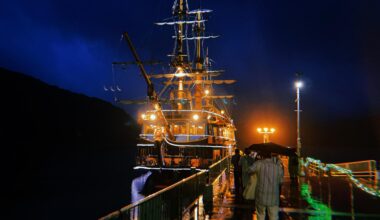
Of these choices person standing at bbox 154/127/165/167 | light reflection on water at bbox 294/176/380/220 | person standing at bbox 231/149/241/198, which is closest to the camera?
light reflection on water at bbox 294/176/380/220

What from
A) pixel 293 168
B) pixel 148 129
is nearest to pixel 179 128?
pixel 148 129

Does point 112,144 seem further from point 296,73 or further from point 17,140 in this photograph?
point 296,73

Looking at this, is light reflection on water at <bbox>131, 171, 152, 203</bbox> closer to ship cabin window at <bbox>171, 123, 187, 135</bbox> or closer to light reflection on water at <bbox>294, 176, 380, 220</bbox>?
ship cabin window at <bbox>171, 123, 187, 135</bbox>

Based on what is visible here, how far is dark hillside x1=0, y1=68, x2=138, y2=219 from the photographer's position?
3228 cm

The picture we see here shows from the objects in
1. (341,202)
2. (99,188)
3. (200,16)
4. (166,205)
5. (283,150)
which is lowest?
(99,188)

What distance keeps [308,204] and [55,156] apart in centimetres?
10255

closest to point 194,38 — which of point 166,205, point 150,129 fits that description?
point 150,129

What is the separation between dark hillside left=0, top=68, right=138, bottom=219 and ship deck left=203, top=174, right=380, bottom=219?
17846 mm

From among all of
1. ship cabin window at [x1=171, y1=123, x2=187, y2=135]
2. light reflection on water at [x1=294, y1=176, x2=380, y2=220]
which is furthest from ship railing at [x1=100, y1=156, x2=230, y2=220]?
ship cabin window at [x1=171, y1=123, x2=187, y2=135]

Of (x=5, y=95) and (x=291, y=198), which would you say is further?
(x=5, y=95)

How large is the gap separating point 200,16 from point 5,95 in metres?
129

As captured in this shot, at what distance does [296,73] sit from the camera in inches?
937

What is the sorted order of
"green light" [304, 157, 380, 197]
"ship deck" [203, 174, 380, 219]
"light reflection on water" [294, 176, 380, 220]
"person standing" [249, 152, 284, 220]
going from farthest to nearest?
"green light" [304, 157, 380, 197] < "light reflection on water" [294, 176, 380, 220] < "ship deck" [203, 174, 380, 219] < "person standing" [249, 152, 284, 220]

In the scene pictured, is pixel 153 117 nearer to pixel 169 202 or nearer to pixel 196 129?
pixel 196 129
